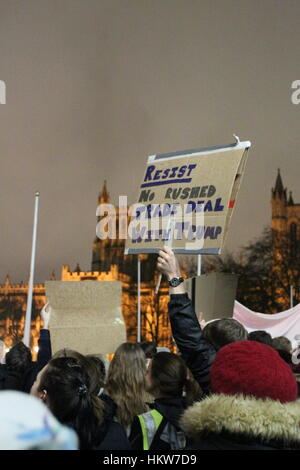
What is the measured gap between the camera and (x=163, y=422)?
317 cm

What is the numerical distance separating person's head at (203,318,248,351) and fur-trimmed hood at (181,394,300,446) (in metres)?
1.49

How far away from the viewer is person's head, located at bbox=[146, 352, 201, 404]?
3326mm

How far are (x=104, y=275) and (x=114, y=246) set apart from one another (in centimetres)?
901

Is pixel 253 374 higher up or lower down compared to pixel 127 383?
higher up

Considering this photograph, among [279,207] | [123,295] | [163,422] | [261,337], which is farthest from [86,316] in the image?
[279,207]

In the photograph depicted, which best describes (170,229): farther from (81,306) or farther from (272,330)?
(272,330)

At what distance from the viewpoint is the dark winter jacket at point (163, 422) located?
10.2ft

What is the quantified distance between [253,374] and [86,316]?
9.44 ft

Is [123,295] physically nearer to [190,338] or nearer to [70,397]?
[190,338]

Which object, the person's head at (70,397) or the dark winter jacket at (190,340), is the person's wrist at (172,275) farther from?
the person's head at (70,397)

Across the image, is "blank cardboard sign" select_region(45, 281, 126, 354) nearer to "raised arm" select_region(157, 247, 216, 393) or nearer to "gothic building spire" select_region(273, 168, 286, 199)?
"raised arm" select_region(157, 247, 216, 393)

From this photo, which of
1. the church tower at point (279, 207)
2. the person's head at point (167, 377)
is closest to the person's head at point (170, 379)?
the person's head at point (167, 377)
